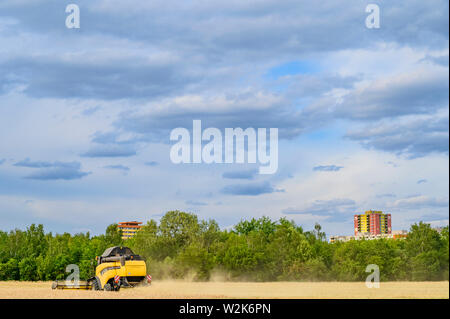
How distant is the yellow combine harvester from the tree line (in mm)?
2900

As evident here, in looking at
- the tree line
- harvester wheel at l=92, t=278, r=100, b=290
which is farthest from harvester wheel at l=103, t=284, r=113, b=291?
the tree line

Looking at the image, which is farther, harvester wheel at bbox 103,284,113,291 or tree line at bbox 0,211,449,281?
tree line at bbox 0,211,449,281

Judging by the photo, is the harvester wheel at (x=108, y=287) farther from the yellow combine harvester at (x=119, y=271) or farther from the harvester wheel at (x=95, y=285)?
the harvester wheel at (x=95, y=285)

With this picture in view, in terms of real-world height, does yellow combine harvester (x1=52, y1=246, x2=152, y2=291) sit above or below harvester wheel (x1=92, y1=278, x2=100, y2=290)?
above

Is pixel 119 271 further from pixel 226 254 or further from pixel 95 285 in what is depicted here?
pixel 226 254

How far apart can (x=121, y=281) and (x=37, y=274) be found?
99.1 ft

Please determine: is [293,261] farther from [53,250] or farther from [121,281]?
[53,250]

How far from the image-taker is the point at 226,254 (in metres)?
55.9

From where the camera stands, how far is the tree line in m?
44.9

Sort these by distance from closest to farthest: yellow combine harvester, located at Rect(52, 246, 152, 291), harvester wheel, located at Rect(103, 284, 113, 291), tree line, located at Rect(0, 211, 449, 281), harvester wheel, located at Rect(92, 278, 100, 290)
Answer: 1. yellow combine harvester, located at Rect(52, 246, 152, 291)
2. harvester wheel, located at Rect(103, 284, 113, 291)
3. harvester wheel, located at Rect(92, 278, 100, 290)
4. tree line, located at Rect(0, 211, 449, 281)

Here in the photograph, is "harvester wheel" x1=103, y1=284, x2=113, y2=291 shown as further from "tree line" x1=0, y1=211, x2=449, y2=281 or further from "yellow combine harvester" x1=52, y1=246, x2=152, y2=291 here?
"tree line" x1=0, y1=211, x2=449, y2=281
